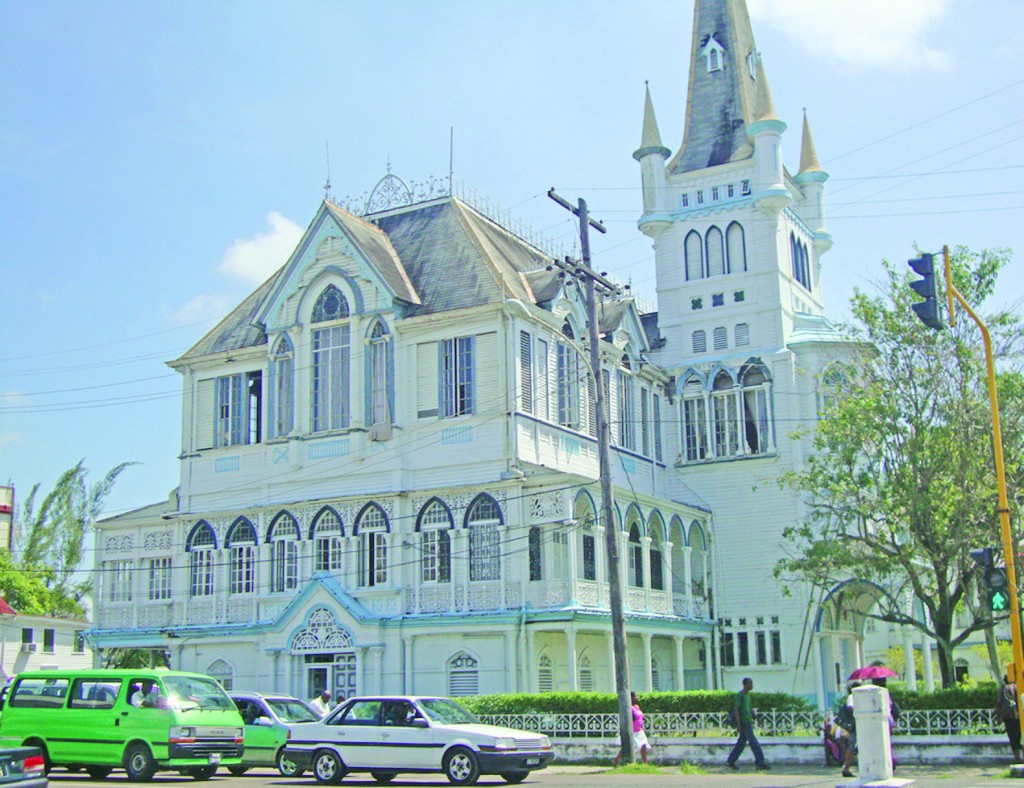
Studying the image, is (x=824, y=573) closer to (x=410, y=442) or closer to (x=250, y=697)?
(x=410, y=442)

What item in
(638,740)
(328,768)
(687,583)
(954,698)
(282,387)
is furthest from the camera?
(687,583)

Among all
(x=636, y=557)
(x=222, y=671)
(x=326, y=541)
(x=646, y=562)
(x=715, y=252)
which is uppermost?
(x=715, y=252)

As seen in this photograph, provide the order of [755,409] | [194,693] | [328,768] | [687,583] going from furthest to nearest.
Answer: [755,409]
[687,583]
[194,693]
[328,768]

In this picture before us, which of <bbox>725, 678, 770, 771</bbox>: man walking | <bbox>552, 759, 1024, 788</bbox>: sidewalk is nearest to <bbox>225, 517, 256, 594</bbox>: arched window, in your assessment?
<bbox>552, 759, 1024, 788</bbox>: sidewalk

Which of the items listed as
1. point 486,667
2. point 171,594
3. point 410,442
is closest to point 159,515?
point 171,594

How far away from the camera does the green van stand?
70.5 feet

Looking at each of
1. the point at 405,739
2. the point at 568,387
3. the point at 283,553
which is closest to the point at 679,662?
the point at 568,387

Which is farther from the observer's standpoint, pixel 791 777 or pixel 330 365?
pixel 330 365

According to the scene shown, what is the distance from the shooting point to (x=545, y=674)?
114 feet

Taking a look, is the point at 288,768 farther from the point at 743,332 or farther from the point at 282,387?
the point at 743,332

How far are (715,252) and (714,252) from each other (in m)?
0.04

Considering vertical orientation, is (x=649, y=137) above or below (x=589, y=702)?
above

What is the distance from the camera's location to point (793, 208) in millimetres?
47500

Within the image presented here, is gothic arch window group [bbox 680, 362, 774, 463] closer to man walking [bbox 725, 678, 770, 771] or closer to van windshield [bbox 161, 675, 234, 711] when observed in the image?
man walking [bbox 725, 678, 770, 771]
